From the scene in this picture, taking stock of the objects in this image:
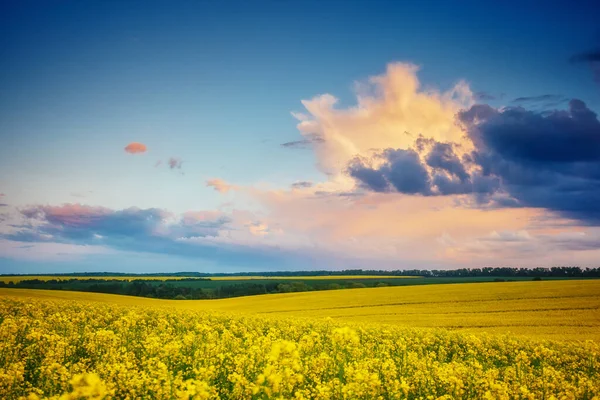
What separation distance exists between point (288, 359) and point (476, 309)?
29.2 m

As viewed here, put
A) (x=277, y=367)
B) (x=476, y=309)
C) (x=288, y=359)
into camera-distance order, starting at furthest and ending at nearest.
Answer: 1. (x=476, y=309)
2. (x=277, y=367)
3. (x=288, y=359)

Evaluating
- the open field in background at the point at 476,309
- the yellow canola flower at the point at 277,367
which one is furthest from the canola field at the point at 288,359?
the open field in background at the point at 476,309

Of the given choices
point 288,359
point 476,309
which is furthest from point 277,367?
point 476,309

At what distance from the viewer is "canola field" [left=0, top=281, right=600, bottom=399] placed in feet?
18.5

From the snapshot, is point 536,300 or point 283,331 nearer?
point 283,331

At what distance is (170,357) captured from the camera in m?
8.11

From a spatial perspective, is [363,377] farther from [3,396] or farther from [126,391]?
[3,396]

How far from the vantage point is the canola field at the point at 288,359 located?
18.5ft

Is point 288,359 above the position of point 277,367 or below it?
Answer: above

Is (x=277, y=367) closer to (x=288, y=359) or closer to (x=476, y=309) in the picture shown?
(x=288, y=359)

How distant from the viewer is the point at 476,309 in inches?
1192

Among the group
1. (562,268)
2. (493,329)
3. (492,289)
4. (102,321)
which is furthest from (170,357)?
(562,268)

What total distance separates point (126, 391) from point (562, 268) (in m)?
108

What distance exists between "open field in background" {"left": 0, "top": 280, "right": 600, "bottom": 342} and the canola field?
275 mm
